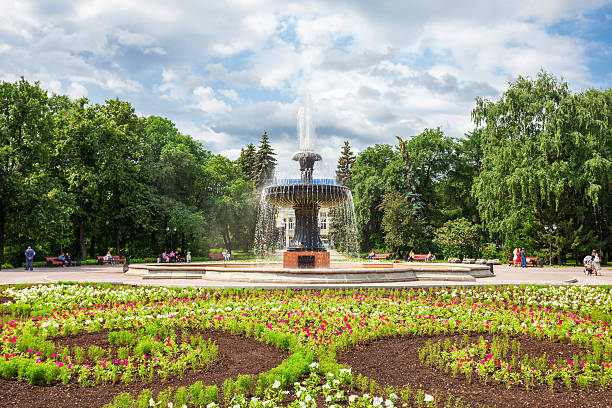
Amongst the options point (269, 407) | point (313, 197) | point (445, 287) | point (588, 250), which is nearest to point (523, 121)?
point (588, 250)

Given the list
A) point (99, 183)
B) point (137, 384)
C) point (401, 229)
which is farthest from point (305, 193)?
point (401, 229)

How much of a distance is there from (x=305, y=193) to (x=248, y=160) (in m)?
53.3

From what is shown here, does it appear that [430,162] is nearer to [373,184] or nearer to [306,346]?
[373,184]

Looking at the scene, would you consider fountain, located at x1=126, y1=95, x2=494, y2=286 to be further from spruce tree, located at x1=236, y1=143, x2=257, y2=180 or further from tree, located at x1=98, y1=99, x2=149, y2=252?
spruce tree, located at x1=236, y1=143, x2=257, y2=180

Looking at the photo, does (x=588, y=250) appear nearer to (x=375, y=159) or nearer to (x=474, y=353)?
(x=375, y=159)

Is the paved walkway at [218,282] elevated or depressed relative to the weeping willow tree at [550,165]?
depressed

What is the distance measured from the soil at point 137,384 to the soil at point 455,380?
111 centimetres

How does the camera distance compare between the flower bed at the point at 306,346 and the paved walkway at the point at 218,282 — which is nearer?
the flower bed at the point at 306,346

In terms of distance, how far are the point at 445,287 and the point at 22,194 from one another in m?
22.5

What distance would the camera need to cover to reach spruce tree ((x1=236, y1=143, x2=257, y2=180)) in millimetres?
68431

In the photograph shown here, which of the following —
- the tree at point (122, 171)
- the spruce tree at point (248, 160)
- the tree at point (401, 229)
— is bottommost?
the tree at point (401, 229)

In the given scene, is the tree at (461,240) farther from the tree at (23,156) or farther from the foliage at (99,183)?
the tree at (23,156)

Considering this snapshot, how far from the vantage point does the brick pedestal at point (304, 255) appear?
17.6m

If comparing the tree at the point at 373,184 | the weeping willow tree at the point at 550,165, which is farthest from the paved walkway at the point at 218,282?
the tree at the point at 373,184
